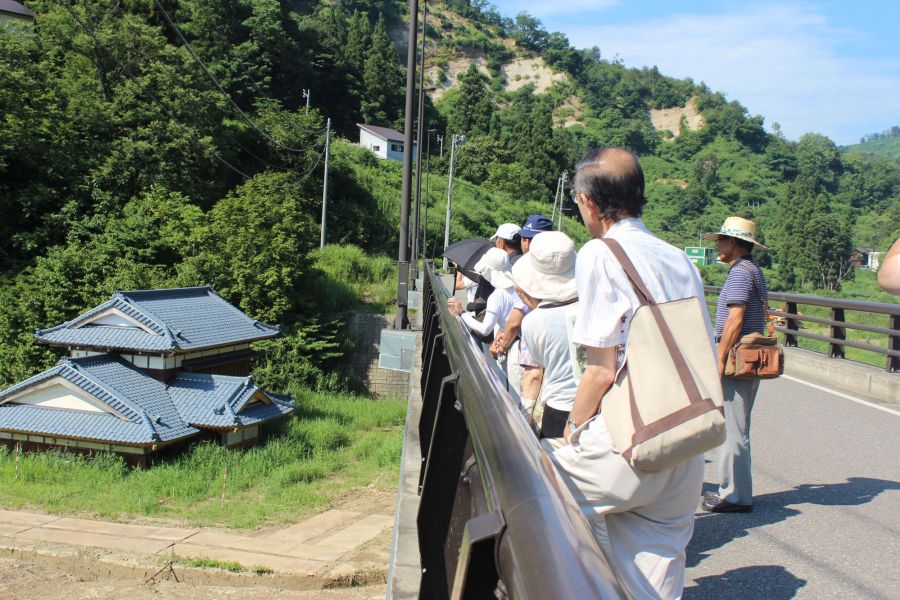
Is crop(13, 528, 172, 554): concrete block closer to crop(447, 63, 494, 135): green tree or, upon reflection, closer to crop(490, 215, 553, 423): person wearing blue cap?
crop(490, 215, 553, 423): person wearing blue cap

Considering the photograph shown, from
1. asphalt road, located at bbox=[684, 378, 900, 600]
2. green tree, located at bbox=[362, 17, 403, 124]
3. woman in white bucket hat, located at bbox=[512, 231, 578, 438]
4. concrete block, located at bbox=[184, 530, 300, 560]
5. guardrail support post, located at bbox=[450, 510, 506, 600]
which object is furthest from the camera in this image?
green tree, located at bbox=[362, 17, 403, 124]

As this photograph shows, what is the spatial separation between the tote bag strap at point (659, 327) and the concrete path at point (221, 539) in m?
7.15

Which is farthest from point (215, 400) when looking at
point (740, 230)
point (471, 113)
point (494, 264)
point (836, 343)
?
point (471, 113)

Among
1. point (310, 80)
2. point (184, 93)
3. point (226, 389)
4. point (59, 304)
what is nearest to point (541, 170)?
point (310, 80)

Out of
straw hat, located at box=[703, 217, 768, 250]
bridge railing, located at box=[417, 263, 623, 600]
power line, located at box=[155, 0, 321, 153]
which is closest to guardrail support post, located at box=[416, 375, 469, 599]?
bridge railing, located at box=[417, 263, 623, 600]

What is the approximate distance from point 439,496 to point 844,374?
35.5 ft

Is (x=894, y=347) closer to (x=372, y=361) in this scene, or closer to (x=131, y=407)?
(x=131, y=407)

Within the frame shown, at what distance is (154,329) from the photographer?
16734 millimetres

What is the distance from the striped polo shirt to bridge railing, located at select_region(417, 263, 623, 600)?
329cm

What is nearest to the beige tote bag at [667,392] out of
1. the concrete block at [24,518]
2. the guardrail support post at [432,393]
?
the guardrail support post at [432,393]

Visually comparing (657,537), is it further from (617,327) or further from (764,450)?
(764,450)

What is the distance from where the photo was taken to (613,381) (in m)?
2.53

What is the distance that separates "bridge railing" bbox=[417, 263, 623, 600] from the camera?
1.04m

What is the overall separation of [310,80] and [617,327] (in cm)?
7775
